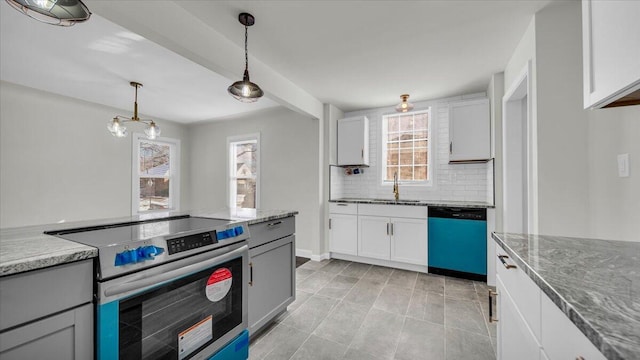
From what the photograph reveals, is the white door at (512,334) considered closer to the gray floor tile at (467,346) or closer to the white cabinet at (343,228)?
the gray floor tile at (467,346)

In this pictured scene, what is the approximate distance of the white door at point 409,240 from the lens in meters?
3.32

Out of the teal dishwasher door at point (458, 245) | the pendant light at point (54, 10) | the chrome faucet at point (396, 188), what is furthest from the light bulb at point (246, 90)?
the chrome faucet at point (396, 188)

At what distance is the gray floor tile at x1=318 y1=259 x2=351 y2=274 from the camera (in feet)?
11.5

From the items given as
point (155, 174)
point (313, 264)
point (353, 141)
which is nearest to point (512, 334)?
point (313, 264)

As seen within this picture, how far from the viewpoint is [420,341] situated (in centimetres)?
193

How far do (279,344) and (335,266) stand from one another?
6.07 ft

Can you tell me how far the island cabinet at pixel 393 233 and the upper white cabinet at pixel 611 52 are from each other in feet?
8.22

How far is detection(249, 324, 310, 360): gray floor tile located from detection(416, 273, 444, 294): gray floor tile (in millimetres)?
1585

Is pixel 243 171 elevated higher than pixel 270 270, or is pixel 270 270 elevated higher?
pixel 243 171

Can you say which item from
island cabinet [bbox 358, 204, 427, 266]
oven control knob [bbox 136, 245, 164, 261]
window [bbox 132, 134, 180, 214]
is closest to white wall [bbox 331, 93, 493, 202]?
island cabinet [bbox 358, 204, 427, 266]

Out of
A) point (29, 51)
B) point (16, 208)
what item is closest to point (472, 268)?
point (29, 51)

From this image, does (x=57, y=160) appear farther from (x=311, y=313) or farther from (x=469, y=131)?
(x=469, y=131)

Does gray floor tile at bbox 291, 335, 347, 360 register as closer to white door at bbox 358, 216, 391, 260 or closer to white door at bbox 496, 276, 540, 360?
white door at bbox 496, 276, 540, 360

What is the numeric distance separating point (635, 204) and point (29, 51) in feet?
15.6
